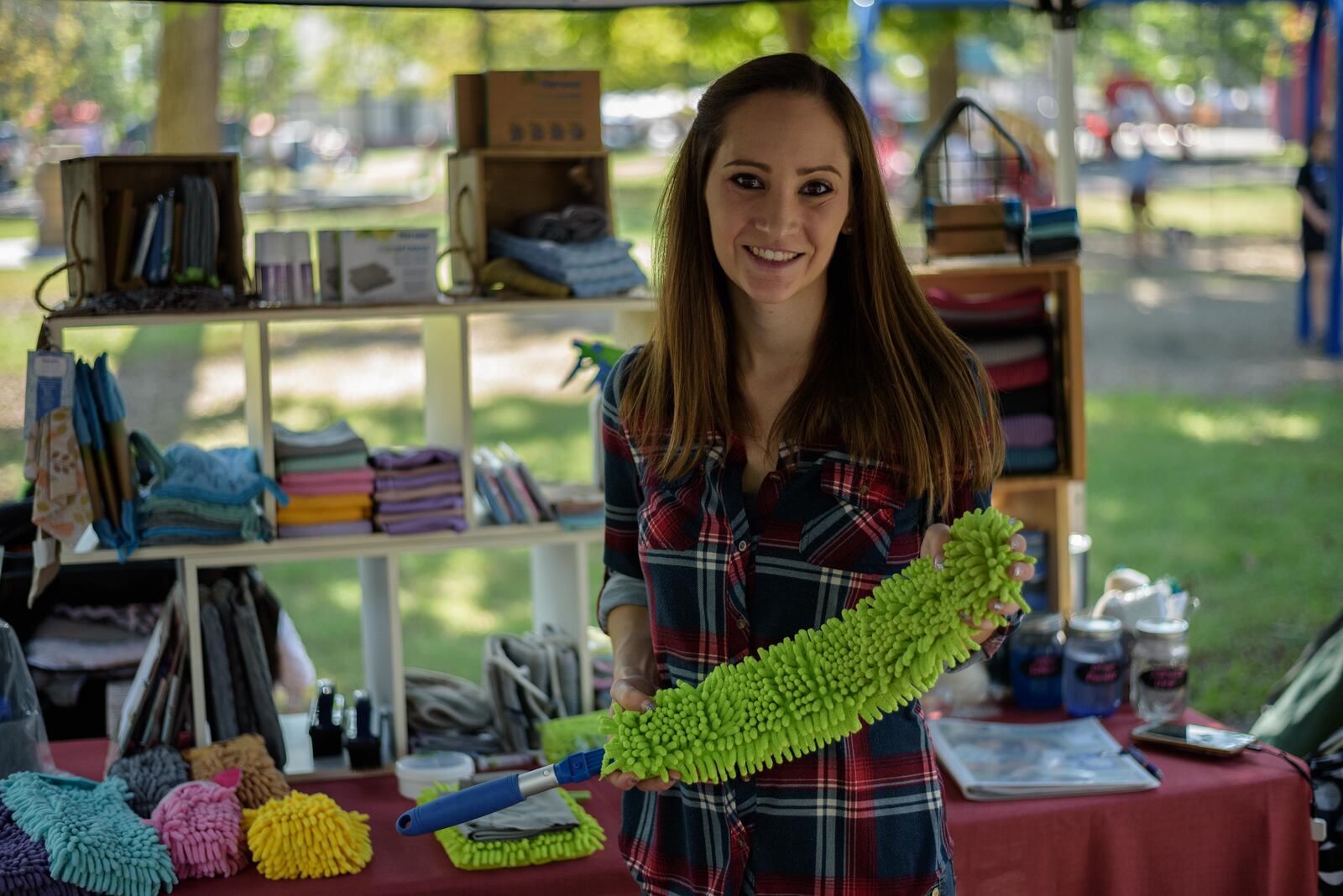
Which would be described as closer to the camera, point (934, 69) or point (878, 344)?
point (878, 344)

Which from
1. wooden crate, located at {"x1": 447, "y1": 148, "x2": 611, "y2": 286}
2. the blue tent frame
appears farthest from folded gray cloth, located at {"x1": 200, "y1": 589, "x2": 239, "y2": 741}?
the blue tent frame

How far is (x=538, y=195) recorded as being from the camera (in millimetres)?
3768

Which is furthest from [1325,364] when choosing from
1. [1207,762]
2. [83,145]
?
[83,145]

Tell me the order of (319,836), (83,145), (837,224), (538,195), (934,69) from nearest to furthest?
(837,224) < (319,836) < (538,195) < (934,69) < (83,145)

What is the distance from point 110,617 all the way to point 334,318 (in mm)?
958

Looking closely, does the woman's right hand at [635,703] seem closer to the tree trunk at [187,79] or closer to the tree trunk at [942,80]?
the tree trunk at [187,79]

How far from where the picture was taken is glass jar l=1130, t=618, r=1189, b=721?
3.30 meters

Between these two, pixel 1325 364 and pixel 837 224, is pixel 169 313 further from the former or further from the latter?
pixel 1325 364

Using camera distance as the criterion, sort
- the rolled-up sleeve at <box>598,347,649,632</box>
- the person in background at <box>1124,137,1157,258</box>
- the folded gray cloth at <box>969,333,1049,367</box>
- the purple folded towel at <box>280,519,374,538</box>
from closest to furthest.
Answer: the rolled-up sleeve at <box>598,347,649,632</box> → the purple folded towel at <box>280,519,374,538</box> → the folded gray cloth at <box>969,333,1049,367</box> → the person in background at <box>1124,137,1157,258</box>

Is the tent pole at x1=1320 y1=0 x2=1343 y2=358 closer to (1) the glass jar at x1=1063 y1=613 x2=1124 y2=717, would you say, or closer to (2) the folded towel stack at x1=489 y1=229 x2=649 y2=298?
(1) the glass jar at x1=1063 y1=613 x2=1124 y2=717

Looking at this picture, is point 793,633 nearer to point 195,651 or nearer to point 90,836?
point 90,836

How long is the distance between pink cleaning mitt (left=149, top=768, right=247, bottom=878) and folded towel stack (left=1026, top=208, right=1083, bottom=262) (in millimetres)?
2256

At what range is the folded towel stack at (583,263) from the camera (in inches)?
134

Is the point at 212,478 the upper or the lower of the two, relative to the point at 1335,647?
upper
